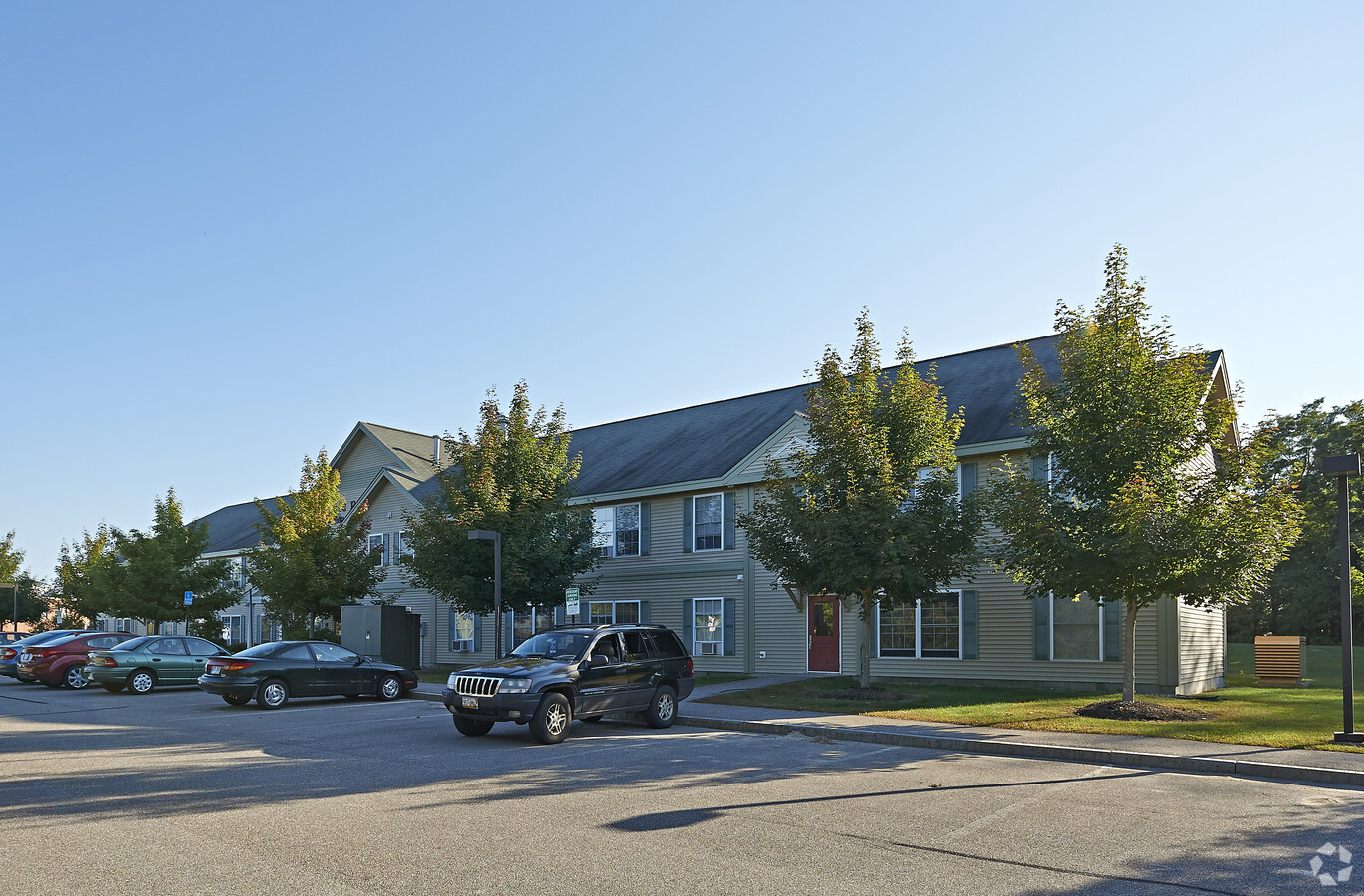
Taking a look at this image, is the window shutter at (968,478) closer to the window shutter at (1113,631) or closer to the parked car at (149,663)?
the window shutter at (1113,631)

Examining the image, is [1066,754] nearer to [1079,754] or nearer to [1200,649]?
[1079,754]

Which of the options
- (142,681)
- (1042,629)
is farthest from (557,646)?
(142,681)

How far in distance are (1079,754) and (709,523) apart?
17102 mm

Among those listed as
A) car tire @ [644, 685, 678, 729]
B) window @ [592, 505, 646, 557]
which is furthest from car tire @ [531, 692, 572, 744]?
window @ [592, 505, 646, 557]

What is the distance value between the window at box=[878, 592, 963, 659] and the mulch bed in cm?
638

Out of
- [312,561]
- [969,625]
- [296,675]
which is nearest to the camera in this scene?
[296,675]

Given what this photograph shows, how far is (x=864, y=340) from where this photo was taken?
72.7 ft

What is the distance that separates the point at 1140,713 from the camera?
55.5 ft

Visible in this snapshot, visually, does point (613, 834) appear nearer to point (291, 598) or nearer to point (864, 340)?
point (864, 340)

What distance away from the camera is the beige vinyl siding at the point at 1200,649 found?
22.6 meters

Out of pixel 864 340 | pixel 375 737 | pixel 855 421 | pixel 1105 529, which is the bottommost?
pixel 375 737

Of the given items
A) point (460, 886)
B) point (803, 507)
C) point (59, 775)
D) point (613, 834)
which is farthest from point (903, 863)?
point (803, 507)

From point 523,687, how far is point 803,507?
8.27 metres

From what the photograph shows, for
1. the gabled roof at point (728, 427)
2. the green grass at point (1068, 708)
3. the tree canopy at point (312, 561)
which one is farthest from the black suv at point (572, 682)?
the tree canopy at point (312, 561)
